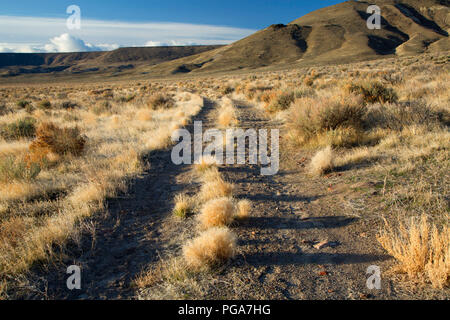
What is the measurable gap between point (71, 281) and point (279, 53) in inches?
4074

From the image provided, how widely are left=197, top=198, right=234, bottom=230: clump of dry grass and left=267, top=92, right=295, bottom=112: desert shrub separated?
9.39 meters

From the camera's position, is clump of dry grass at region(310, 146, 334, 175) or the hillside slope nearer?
clump of dry grass at region(310, 146, 334, 175)

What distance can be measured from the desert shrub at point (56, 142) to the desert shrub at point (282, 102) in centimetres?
842

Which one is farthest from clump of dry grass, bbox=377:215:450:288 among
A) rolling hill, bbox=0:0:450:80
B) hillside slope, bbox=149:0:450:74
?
hillside slope, bbox=149:0:450:74

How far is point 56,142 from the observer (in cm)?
770

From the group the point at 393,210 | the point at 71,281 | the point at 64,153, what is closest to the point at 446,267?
the point at 393,210

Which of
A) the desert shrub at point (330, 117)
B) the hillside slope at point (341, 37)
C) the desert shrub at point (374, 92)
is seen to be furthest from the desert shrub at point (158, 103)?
the hillside slope at point (341, 37)

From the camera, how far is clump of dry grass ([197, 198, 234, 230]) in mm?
3854

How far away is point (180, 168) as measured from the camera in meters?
7.03

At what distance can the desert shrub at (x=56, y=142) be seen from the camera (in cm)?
766

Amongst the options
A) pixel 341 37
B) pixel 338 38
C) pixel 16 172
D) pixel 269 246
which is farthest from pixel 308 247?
pixel 341 37

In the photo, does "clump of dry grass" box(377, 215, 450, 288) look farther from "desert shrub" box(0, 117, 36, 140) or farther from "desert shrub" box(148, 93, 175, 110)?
"desert shrub" box(148, 93, 175, 110)

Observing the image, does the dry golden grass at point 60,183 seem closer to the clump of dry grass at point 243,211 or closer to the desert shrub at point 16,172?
the desert shrub at point 16,172

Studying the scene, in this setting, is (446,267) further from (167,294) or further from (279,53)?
(279,53)
